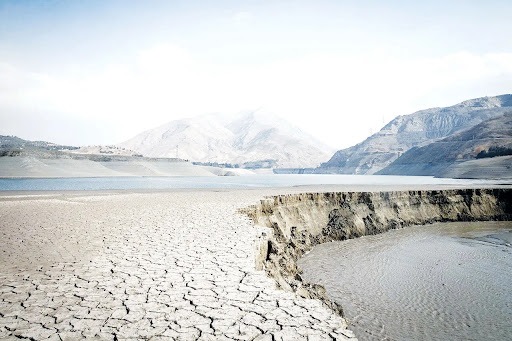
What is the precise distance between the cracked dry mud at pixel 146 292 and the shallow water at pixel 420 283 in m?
4.31

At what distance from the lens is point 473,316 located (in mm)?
8656

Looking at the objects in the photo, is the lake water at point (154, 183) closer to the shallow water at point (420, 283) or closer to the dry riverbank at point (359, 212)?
the dry riverbank at point (359, 212)

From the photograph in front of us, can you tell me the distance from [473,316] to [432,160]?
129m

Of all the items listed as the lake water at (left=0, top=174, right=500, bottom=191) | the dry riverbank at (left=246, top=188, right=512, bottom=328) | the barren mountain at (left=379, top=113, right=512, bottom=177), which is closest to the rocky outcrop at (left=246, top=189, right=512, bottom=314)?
the dry riverbank at (left=246, top=188, right=512, bottom=328)

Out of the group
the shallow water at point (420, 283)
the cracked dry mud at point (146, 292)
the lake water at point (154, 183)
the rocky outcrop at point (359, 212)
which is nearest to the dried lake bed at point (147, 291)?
the cracked dry mud at point (146, 292)

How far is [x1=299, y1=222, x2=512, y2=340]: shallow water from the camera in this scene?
8008mm

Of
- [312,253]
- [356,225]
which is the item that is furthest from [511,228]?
[312,253]

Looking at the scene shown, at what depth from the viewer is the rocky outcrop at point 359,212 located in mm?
16500

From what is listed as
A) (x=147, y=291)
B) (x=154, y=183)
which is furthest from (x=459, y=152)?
(x=147, y=291)

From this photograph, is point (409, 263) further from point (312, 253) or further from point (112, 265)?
point (112, 265)

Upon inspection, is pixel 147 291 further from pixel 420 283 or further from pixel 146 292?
pixel 420 283

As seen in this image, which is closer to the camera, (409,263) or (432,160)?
(409,263)

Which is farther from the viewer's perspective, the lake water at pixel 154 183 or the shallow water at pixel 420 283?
the lake water at pixel 154 183

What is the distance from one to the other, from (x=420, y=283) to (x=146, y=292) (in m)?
10.7
